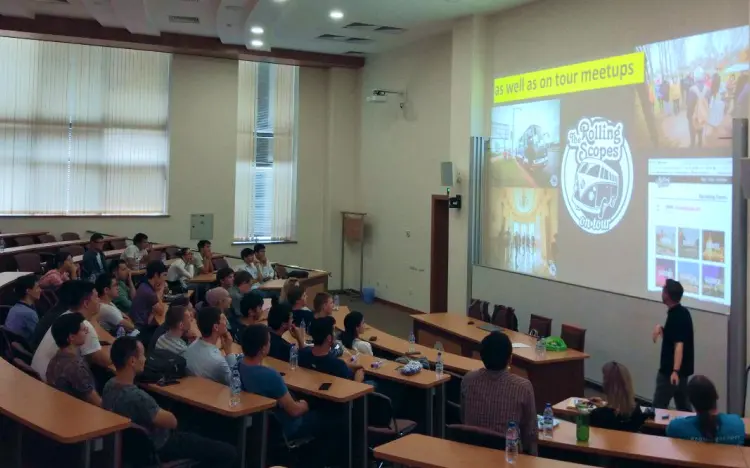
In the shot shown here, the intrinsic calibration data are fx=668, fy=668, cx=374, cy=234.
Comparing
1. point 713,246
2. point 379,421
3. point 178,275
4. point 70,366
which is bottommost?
point 379,421

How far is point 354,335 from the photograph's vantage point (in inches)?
239

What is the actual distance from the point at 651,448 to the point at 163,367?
10.2 ft

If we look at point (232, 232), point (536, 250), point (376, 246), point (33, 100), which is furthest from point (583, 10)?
point (33, 100)

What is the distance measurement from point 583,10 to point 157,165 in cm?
832

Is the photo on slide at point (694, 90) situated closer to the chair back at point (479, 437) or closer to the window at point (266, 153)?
the chair back at point (479, 437)

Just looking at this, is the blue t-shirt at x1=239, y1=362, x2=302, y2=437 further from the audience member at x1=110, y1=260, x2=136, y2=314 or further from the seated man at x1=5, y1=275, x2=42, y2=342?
the audience member at x1=110, y1=260, x2=136, y2=314

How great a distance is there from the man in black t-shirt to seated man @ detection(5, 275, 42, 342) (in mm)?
5222

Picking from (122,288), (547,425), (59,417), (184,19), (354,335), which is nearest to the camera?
(59,417)

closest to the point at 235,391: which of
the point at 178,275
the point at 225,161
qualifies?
the point at 178,275

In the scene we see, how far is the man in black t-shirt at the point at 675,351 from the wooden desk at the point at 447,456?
2.43 meters

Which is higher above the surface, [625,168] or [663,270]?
[625,168]

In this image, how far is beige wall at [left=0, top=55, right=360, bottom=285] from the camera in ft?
42.0

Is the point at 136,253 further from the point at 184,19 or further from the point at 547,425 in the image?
the point at 547,425

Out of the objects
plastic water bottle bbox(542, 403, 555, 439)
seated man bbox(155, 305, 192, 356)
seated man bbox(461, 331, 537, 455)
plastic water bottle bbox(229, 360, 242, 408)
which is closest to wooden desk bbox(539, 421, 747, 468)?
plastic water bottle bbox(542, 403, 555, 439)
